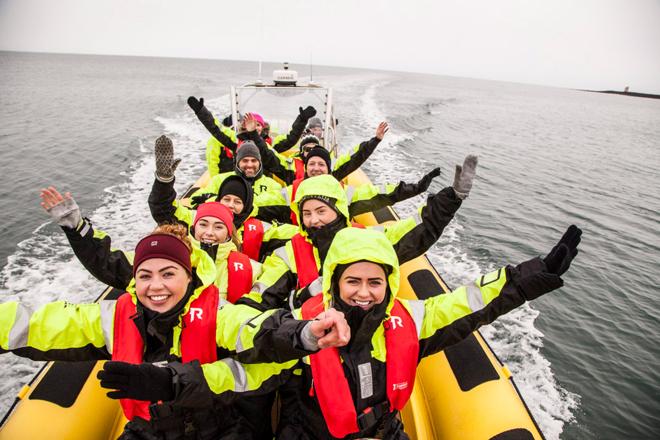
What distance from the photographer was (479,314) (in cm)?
171

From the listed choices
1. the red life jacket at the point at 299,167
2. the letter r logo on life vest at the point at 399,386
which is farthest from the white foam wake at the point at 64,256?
the letter r logo on life vest at the point at 399,386

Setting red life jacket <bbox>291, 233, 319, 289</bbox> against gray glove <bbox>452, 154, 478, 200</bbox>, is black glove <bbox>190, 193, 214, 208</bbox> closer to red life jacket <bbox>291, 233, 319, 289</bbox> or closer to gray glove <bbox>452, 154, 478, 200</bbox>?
red life jacket <bbox>291, 233, 319, 289</bbox>

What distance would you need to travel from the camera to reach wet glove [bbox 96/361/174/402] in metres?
1.23

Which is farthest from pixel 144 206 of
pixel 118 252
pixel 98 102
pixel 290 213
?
pixel 98 102

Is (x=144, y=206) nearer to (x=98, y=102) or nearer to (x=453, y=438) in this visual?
(x=453, y=438)

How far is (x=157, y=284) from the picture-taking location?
1.54 meters

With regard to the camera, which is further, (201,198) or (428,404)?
(201,198)

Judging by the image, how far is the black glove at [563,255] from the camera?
1631 millimetres

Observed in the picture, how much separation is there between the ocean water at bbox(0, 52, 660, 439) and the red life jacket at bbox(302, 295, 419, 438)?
252 cm

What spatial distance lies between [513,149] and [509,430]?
1447cm

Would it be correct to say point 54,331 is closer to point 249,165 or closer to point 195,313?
point 195,313

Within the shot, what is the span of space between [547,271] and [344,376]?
1086 mm

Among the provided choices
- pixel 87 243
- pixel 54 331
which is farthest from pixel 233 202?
pixel 54 331

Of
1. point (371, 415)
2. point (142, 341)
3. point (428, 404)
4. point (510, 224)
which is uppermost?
point (142, 341)
